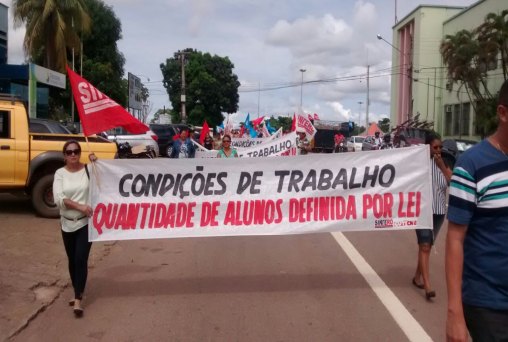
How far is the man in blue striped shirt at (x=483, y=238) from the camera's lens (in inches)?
103

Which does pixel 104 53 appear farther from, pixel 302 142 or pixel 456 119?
pixel 302 142

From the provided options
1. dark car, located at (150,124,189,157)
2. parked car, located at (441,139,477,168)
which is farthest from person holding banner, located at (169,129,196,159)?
dark car, located at (150,124,189,157)

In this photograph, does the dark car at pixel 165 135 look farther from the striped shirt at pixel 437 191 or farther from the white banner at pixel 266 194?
the striped shirt at pixel 437 191

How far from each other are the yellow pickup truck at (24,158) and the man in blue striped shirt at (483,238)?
9.60 meters

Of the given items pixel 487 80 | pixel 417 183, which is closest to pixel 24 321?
pixel 417 183

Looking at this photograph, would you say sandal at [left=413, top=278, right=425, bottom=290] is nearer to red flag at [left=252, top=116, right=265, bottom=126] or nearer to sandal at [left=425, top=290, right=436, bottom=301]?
sandal at [left=425, top=290, right=436, bottom=301]

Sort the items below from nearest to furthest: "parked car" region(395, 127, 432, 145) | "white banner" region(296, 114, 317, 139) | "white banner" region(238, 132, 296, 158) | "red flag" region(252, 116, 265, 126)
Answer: "white banner" region(238, 132, 296, 158), "white banner" region(296, 114, 317, 139), "parked car" region(395, 127, 432, 145), "red flag" region(252, 116, 265, 126)

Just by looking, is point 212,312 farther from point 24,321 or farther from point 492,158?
point 492,158

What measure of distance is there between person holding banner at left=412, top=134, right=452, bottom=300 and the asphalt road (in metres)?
0.28

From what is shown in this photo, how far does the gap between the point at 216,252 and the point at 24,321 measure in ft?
11.8

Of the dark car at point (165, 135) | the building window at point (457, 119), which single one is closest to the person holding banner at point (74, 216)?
the dark car at point (165, 135)

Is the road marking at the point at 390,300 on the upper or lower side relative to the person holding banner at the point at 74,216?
lower

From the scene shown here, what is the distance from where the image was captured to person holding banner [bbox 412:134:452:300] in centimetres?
639

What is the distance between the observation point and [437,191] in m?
6.55
